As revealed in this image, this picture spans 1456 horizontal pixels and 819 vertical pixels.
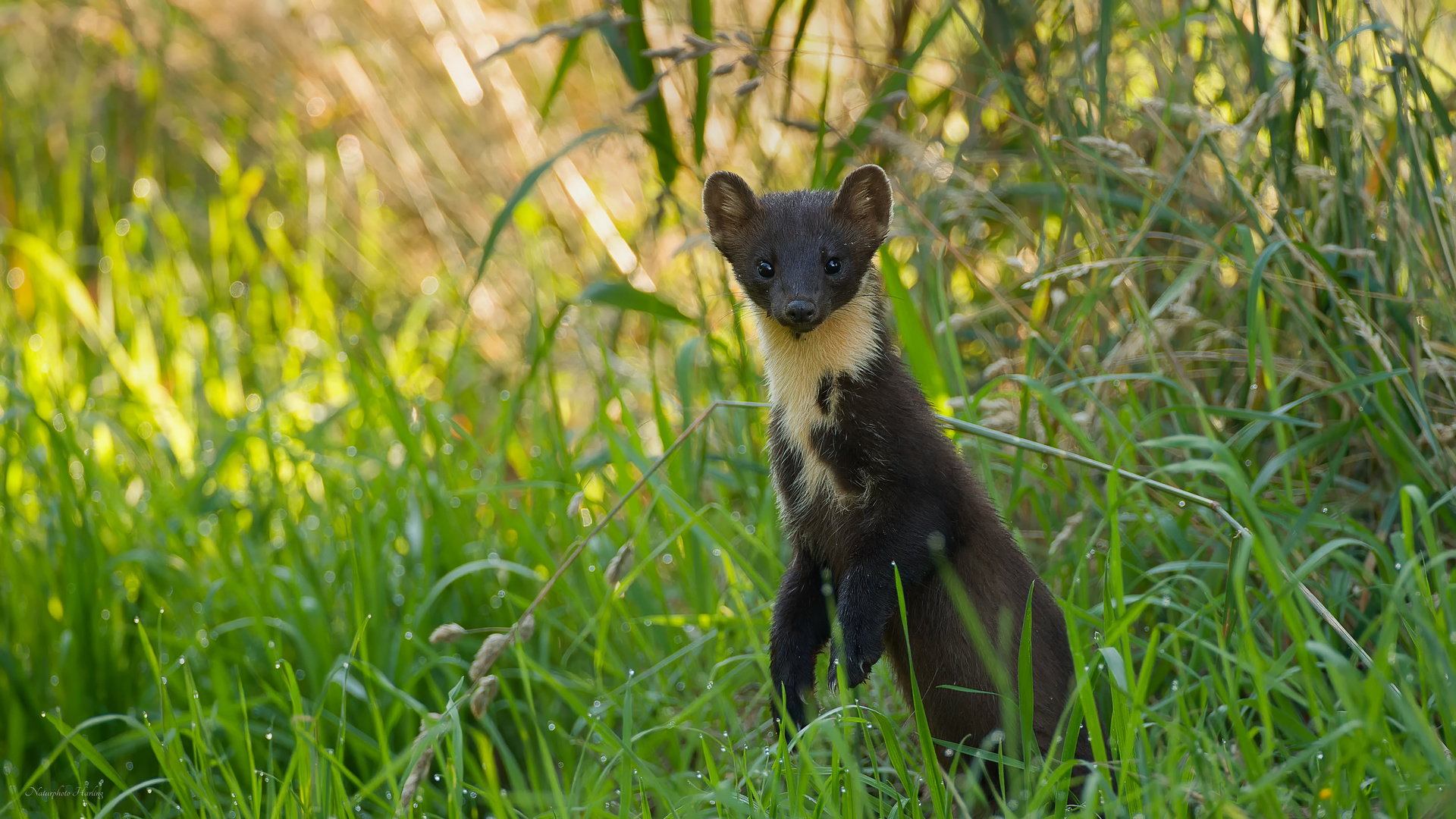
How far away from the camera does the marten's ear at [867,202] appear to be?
3121 millimetres

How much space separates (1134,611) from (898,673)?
785 mm

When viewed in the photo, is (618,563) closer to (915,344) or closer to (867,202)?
(867,202)

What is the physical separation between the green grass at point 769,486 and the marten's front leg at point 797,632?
0.15m

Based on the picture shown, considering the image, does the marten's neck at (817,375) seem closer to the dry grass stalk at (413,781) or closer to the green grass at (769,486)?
the green grass at (769,486)

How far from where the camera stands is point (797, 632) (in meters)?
2.97

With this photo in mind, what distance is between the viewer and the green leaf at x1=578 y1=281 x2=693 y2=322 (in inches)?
171

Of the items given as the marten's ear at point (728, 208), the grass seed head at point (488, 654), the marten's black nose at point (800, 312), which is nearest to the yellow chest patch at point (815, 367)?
the marten's black nose at point (800, 312)

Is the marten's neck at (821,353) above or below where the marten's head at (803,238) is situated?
below

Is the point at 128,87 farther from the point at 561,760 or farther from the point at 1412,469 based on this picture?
the point at 1412,469

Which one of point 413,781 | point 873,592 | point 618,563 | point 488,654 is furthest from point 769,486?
point 413,781

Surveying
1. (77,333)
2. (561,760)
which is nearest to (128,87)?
(77,333)

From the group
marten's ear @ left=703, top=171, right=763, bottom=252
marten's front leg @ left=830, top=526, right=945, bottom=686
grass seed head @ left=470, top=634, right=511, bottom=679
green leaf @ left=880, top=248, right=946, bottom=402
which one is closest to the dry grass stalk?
grass seed head @ left=470, top=634, right=511, bottom=679

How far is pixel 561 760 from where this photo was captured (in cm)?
365

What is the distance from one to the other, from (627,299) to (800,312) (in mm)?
1669
